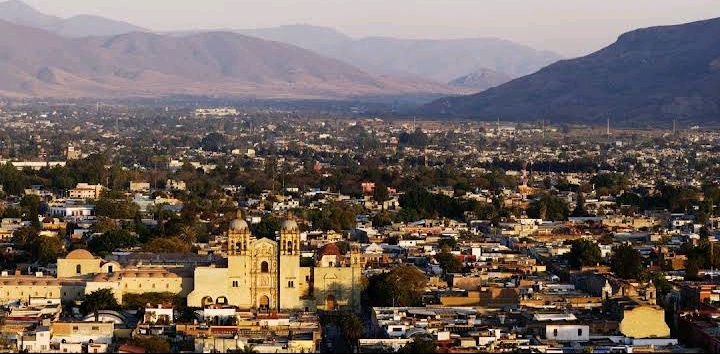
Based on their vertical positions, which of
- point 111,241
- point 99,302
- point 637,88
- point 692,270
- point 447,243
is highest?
point 99,302

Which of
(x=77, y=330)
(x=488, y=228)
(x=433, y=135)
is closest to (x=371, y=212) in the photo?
(x=488, y=228)

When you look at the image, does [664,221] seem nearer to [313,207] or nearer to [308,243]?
[313,207]

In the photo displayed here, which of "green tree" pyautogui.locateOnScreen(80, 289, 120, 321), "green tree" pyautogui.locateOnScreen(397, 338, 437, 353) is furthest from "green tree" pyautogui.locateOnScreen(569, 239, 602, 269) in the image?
"green tree" pyautogui.locateOnScreen(397, 338, 437, 353)

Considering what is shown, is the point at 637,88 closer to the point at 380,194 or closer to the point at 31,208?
the point at 380,194

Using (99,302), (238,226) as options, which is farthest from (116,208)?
(99,302)

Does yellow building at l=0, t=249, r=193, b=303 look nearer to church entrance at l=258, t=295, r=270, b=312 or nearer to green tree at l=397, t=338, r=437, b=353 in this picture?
church entrance at l=258, t=295, r=270, b=312

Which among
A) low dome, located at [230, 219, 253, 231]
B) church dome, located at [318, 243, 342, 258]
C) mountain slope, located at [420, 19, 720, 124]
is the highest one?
low dome, located at [230, 219, 253, 231]

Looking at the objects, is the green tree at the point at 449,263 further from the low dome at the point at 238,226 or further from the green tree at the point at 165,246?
the low dome at the point at 238,226
